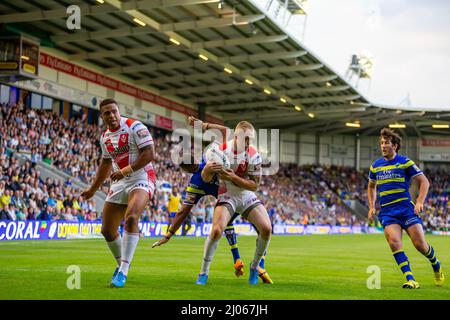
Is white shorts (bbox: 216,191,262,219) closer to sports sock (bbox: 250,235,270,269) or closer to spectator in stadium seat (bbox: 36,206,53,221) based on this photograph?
sports sock (bbox: 250,235,270,269)

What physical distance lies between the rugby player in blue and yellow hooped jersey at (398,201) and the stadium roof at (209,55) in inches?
873

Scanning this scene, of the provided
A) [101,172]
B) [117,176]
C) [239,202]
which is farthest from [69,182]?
[117,176]

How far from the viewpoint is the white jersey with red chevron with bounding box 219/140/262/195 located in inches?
402

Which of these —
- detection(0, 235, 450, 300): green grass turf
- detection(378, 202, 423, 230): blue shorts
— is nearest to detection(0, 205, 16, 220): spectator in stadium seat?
detection(0, 235, 450, 300): green grass turf

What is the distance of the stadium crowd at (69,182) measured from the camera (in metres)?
27.7

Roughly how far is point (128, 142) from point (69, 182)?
78.3 ft

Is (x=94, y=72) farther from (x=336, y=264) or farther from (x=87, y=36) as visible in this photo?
(x=336, y=264)

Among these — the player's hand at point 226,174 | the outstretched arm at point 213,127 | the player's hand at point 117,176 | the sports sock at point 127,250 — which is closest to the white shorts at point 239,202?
the player's hand at point 226,174

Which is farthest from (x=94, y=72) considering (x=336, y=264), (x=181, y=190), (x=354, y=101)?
(x=336, y=264)

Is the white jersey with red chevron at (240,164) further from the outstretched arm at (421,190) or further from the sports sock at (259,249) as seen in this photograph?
the outstretched arm at (421,190)

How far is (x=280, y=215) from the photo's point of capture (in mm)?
54938

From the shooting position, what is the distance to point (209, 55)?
145 feet
